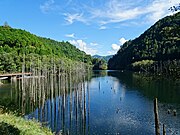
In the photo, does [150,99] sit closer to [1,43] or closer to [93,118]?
[93,118]

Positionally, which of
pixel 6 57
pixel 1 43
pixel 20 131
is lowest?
pixel 20 131

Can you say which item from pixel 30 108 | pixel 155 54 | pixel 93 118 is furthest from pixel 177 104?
pixel 155 54

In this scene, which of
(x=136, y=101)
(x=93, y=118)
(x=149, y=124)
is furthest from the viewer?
(x=136, y=101)

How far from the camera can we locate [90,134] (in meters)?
39.7

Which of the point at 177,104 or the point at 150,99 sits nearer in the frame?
the point at 177,104

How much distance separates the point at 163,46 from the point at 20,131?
187510mm

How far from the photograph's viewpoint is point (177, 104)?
2441 inches

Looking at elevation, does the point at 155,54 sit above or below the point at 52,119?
above

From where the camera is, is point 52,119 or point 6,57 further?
point 6,57

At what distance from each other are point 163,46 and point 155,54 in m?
8.80

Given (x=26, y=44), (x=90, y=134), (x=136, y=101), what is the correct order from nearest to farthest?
(x=90, y=134)
(x=136, y=101)
(x=26, y=44)

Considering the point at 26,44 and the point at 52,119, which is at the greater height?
→ the point at 26,44

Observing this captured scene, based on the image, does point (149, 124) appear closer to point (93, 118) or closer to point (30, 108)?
point (93, 118)

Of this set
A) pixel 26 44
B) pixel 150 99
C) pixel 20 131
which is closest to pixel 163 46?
pixel 26 44
